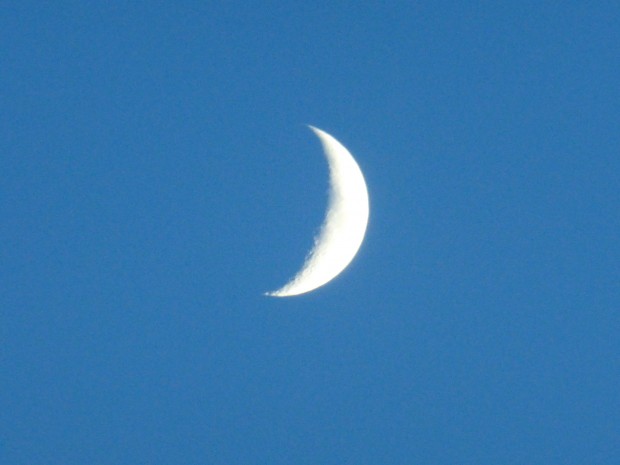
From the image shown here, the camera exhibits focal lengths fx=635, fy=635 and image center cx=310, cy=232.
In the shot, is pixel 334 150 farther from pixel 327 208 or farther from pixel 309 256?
→ pixel 309 256

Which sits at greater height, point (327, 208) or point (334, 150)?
point (334, 150)

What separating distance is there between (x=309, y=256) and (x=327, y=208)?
22cm

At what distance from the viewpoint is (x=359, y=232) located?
2.81m

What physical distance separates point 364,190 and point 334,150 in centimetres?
22

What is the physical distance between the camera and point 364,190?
2.84m

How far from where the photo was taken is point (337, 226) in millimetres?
2729

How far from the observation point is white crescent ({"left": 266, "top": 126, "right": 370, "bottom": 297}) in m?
2.71

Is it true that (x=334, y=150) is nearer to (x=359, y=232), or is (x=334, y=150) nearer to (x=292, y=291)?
(x=359, y=232)

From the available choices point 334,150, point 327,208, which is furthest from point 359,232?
point 334,150

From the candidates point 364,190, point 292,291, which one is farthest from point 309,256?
point 364,190

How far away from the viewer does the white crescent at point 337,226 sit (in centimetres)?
271

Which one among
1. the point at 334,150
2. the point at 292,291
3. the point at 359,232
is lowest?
the point at 292,291

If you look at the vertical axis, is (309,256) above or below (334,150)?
below

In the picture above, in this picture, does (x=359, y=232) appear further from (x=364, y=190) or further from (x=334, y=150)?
(x=334, y=150)
